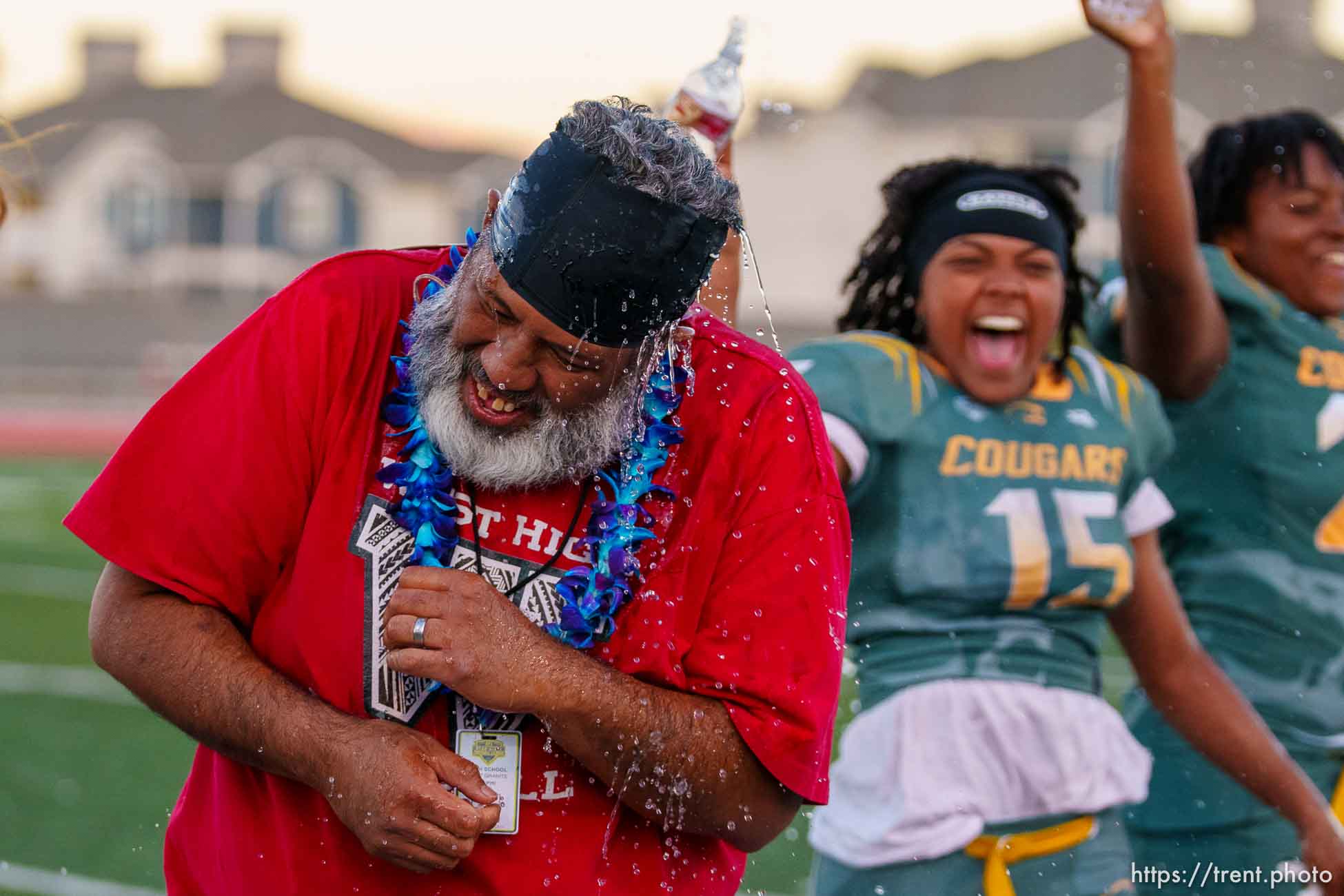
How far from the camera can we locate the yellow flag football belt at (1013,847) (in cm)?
323

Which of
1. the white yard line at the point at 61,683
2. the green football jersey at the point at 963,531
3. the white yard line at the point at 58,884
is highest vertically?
Result: the green football jersey at the point at 963,531

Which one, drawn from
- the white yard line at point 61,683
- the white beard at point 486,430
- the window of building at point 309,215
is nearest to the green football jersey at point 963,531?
the white beard at point 486,430

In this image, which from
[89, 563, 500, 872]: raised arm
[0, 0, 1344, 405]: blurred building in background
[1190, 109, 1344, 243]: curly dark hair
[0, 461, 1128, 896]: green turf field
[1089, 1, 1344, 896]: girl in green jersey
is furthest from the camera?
[0, 0, 1344, 405]: blurred building in background

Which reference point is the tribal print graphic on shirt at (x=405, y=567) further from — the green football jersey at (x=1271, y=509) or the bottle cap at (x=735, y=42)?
the green football jersey at (x=1271, y=509)

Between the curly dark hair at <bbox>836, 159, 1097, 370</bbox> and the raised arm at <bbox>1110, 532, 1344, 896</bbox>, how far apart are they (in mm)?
594

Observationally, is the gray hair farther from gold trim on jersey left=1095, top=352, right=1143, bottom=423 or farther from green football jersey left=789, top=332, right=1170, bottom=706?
gold trim on jersey left=1095, top=352, right=1143, bottom=423

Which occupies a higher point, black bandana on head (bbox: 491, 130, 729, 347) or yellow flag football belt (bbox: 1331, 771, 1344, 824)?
black bandana on head (bbox: 491, 130, 729, 347)

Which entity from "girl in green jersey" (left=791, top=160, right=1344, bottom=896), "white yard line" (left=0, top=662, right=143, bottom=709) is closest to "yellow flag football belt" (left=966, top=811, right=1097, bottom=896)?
"girl in green jersey" (left=791, top=160, right=1344, bottom=896)

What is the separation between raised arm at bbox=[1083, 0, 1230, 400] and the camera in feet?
11.8

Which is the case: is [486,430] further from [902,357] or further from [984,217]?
[984,217]

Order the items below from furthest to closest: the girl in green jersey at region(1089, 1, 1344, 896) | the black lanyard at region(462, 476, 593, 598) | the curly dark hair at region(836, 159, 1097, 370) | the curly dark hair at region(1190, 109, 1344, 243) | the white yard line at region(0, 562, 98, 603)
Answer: the white yard line at region(0, 562, 98, 603)
the curly dark hair at region(1190, 109, 1344, 243)
the girl in green jersey at region(1089, 1, 1344, 896)
the curly dark hair at region(836, 159, 1097, 370)
the black lanyard at region(462, 476, 593, 598)

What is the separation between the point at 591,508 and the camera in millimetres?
2420

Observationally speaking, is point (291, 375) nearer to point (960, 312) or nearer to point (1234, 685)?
point (960, 312)

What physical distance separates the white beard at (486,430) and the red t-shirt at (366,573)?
0.08 meters
